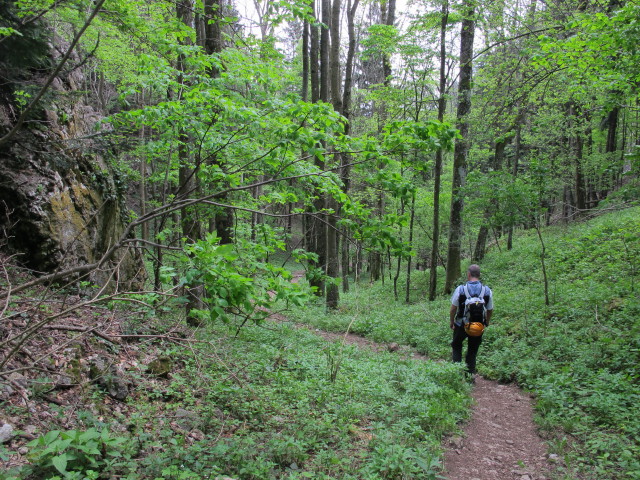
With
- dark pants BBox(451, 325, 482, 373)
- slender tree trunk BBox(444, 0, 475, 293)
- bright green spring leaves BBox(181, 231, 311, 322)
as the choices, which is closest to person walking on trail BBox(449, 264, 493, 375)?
dark pants BBox(451, 325, 482, 373)

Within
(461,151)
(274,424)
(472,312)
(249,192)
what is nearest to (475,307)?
(472,312)

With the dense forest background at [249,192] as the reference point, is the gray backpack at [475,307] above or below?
below

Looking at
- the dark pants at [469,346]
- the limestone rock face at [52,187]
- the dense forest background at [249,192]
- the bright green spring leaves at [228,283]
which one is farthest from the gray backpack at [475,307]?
the limestone rock face at [52,187]

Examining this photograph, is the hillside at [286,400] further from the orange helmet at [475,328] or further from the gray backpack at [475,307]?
the gray backpack at [475,307]

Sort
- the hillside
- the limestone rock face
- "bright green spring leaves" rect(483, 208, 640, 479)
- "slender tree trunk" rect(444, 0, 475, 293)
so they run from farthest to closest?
1. "slender tree trunk" rect(444, 0, 475, 293)
2. the limestone rock face
3. "bright green spring leaves" rect(483, 208, 640, 479)
4. the hillside

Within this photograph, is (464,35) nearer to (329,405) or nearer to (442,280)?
(442,280)

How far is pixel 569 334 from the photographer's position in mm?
7285

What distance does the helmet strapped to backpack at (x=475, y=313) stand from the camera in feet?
20.9

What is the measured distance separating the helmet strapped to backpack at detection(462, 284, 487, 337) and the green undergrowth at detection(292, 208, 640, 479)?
1094mm

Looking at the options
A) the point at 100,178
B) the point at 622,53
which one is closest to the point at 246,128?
the point at 100,178

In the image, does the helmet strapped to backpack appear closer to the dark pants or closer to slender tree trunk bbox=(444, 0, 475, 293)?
the dark pants

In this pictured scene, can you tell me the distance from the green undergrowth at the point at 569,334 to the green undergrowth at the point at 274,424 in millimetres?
1161

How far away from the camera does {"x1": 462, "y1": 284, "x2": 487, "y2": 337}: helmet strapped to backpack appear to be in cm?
638

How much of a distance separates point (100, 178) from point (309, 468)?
7.16m
